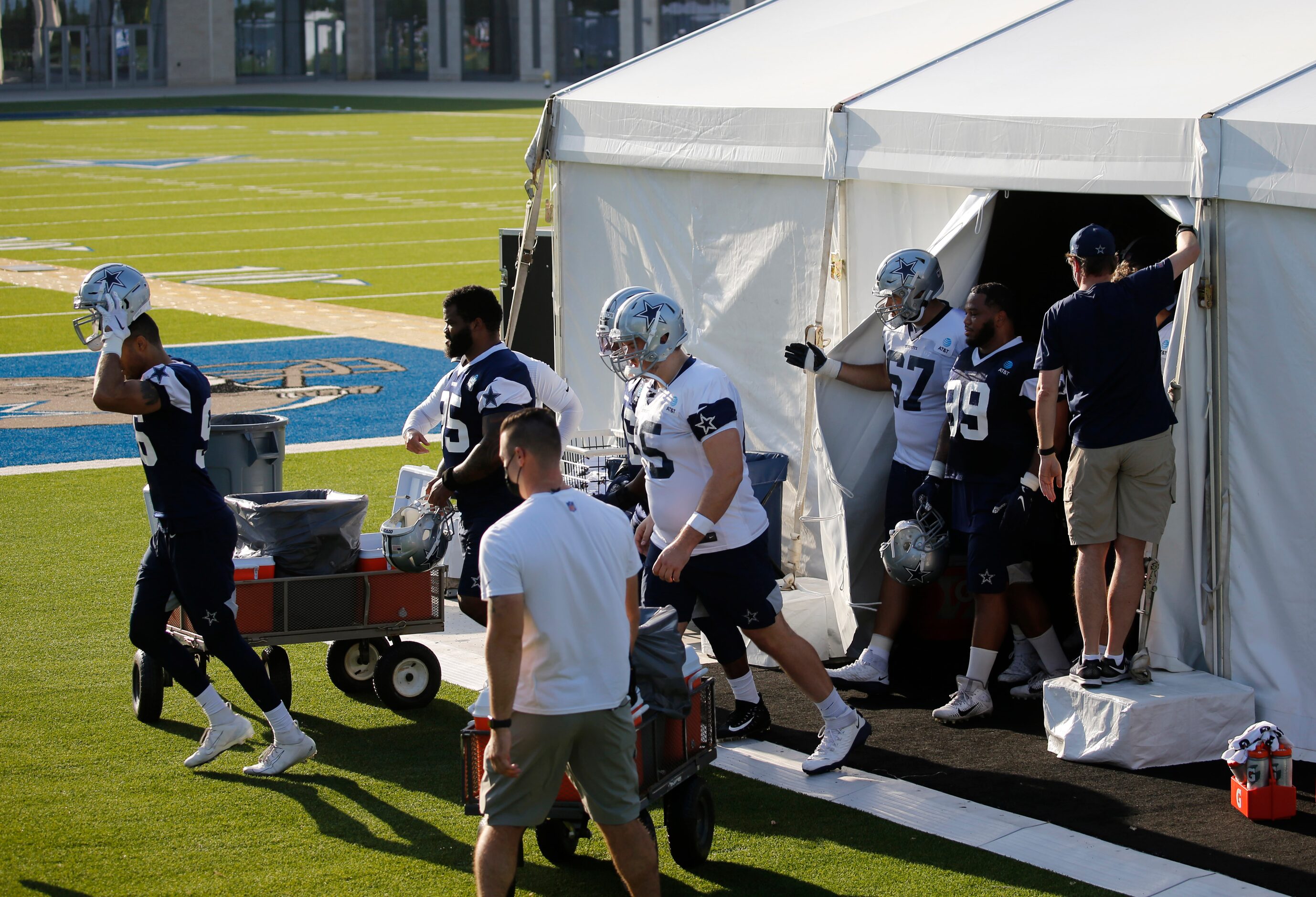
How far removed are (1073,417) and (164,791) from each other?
12.8ft

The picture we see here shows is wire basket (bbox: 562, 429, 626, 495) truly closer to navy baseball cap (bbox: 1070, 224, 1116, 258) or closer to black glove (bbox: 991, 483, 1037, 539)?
black glove (bbox: 991, 483, 1037, 539)

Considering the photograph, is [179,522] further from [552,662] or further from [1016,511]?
[1016,511]

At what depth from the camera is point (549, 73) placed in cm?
6844

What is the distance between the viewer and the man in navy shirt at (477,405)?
643 centimetres

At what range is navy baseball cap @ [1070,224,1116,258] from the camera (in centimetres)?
617

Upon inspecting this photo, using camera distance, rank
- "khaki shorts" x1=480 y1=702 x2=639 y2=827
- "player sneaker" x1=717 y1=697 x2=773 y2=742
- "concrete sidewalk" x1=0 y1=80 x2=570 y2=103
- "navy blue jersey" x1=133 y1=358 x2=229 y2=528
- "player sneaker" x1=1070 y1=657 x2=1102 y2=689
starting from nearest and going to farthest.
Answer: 1. "khaki shorts" x1=480 y1=702 x2=639 y2=827
2. "navy blue jersey" x1=133 y1=358 x2=229 y2=528
3. "player sneaker" x1=1070 y1=657 x2=1102 y2=689
4. "player sneaker" x1=717 y1=697 x2=773 y2=742
5. "concrete sidewalk" x1=0 y1=80 x2=570 y2=103

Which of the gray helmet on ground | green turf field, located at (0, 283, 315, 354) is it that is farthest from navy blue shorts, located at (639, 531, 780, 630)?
green turf field, located at (0, 283, 315, 354)

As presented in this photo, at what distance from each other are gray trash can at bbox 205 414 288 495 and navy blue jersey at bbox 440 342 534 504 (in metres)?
2.05

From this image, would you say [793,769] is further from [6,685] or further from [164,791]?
[6,685]

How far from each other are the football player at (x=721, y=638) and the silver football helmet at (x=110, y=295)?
5.87ft

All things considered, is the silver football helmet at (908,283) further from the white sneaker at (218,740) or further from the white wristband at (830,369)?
the white sneaker at (218,740)

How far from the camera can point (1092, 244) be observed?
243 inches

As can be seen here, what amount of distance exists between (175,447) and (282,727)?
119cm

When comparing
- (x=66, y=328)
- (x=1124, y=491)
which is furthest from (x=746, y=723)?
(x=66, y=328)
